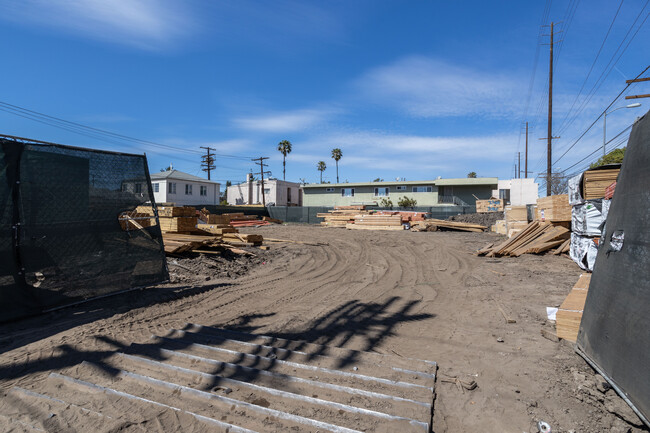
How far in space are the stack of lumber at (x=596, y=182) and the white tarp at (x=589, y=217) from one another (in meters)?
0.19

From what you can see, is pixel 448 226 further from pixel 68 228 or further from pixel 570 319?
pixel 68 228

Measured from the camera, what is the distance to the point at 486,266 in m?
11.5

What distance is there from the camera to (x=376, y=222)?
2770 centimetres

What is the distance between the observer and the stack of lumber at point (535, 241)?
41.3ft

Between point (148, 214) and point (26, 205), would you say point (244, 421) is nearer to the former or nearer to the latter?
point (26, 205)

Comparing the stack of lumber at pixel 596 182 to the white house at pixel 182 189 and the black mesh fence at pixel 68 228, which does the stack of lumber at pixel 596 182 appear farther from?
the white house at pixel 182 189

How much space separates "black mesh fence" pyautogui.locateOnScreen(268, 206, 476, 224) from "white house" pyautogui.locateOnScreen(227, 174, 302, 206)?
15.6m

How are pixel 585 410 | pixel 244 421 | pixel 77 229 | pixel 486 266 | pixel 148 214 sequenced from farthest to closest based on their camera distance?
pixel 486 266 < pixel 148 214 < pixel 77 229 < pixel 585 410 < pixel 244 421

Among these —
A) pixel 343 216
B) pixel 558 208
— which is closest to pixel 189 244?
pixel 558 208

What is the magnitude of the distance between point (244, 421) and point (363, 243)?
15201mm

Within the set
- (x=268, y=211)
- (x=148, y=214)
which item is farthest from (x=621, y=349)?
(x=268, y=211)

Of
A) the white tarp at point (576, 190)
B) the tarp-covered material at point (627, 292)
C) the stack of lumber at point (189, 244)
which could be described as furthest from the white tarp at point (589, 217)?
the stack of lumber at point (189, 244)

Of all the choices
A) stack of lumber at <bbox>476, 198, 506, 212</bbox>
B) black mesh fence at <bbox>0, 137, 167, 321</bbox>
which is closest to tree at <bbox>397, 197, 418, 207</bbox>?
stack of lumber at <bbox>476, 198, 506, 212</bbox>

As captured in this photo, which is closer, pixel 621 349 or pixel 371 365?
pixel 621 349
